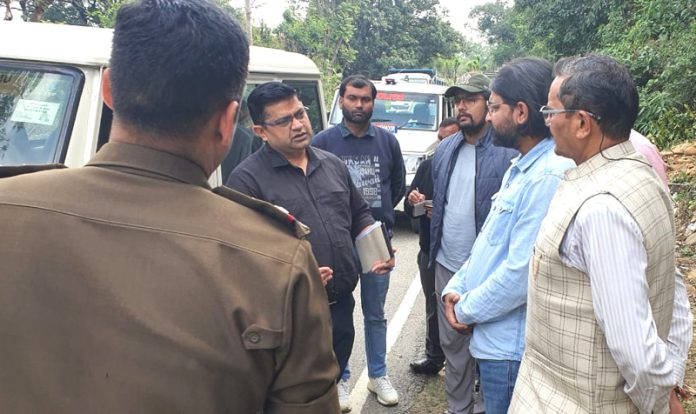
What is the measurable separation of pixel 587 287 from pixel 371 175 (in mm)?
2328

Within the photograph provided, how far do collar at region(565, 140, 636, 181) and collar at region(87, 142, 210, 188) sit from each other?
117cm

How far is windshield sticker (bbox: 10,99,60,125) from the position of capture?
2.60 metres

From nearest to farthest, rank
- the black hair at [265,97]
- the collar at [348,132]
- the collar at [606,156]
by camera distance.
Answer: the collar at [606,156]
the black hair at [265,97]
the collar at [348,132]

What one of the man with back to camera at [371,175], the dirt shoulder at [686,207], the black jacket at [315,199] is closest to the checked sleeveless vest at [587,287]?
the black jacket at [315,199]

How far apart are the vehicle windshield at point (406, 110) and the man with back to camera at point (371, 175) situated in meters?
5.21

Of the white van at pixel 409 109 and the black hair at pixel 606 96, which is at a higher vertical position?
the black hair at pixel 606 96

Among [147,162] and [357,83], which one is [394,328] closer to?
[357,83]

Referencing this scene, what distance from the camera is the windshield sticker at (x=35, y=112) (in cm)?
260

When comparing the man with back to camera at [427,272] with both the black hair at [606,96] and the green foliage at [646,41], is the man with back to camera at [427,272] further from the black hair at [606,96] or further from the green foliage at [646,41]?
the green foliage at [646,41]

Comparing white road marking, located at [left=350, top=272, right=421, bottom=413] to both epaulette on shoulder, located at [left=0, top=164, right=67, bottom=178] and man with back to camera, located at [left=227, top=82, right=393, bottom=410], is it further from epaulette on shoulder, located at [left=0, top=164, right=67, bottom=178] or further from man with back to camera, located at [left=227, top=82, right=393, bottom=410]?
epaulette on shoulder, located at [left=0, top=164, right=67, bottom=178]

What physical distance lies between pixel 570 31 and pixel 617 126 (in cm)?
1505

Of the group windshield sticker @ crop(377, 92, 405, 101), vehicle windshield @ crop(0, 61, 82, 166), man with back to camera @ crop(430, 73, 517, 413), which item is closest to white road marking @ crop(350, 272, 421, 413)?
man with back to camera @ crop(430, 73, 517, 413)

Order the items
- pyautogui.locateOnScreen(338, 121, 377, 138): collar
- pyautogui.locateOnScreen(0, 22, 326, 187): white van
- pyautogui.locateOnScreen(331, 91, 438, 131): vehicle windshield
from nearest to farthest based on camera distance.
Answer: pyautogui.locateOnScreen(0, 22, 326, 187): white van, pyautogui.locateOnScreen(338, 121, 377, 138): collar, pyautogui.locateOnScreen(331, 91, 438, 131): vehicle windshield

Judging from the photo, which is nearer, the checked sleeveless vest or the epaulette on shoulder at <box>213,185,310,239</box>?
the epaulette on shoulder at <box>213,185,310,239</box>
